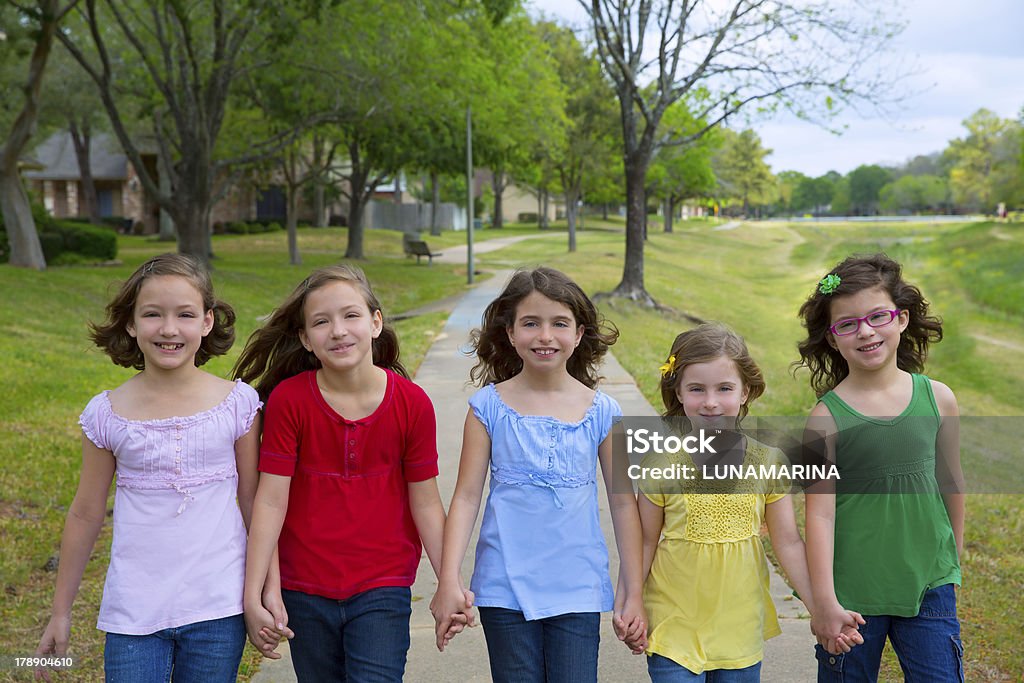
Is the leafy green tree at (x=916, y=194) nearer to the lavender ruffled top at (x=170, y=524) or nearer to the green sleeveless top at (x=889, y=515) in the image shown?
the green sleeveless top at (x=889, y=515)

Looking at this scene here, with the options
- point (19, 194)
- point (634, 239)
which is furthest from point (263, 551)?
point (19, 194)

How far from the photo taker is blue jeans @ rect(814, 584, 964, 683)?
8.74ft

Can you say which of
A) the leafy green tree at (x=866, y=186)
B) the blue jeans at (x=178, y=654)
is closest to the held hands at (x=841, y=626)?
the blue jeans at (x=178, y=654)

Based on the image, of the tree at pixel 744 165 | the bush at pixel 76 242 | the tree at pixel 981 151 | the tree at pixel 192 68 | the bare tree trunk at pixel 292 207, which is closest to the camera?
the tree at pixel 192 68

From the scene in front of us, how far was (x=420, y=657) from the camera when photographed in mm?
4035

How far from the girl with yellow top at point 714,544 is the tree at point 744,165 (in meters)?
82.2

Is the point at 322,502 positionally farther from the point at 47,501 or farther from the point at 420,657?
the point at 47,501

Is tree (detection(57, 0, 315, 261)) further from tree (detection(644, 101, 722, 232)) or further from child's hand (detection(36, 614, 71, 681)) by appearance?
tree (detection(644, 101, 722, 232))

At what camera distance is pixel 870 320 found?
9.34 ft

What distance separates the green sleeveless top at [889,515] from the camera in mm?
2701

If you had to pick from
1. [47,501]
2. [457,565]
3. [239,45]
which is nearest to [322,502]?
[457,565]

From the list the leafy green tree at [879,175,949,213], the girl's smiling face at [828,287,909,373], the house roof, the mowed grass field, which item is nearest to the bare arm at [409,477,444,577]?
the girl's smiling face at [828,287,909,373]

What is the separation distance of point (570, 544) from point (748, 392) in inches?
27.5

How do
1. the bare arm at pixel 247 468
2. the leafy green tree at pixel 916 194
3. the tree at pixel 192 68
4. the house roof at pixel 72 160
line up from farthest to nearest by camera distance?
the leafy green tree at pixel 916 194 < the house roof at pixel 72 160 < the tree at pixel 192 68 < the bare arm at pixel 247 468
